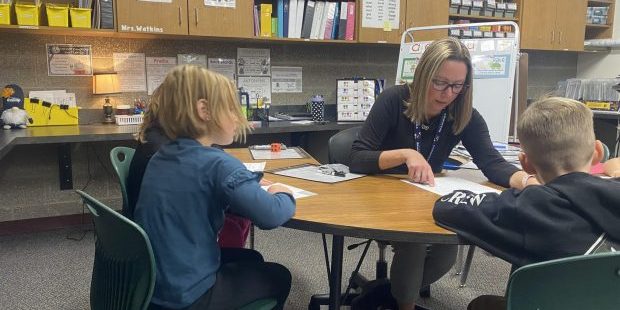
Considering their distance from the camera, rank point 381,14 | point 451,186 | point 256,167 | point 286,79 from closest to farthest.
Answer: point 451,186 < point 256,167 < point 381,14 < point 286,79

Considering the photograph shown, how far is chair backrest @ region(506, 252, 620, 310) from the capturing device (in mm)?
789

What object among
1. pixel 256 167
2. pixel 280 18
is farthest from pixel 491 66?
pixel 256 167

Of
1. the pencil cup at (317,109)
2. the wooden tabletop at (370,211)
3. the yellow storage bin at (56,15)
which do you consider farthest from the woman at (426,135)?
the yellow storage bin at (56,15)

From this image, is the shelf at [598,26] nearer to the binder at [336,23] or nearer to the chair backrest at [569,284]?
the binder at [336,23]

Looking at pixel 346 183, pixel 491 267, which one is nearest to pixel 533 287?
pixel 346 183

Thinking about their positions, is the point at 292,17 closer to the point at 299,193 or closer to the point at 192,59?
the point at 192,59

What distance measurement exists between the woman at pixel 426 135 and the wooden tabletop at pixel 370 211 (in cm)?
15

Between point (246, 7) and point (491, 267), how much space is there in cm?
214

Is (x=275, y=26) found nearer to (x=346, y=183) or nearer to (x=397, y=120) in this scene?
(x=397, y=120)

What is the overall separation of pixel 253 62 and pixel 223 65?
0.76 ft

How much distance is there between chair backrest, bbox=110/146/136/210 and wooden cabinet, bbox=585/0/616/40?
4603 mm

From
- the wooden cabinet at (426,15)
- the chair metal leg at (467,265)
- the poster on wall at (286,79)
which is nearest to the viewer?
the chair metal leg at (467,265)

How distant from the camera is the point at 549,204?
0.90 metres

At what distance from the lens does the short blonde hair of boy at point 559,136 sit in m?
0.99
